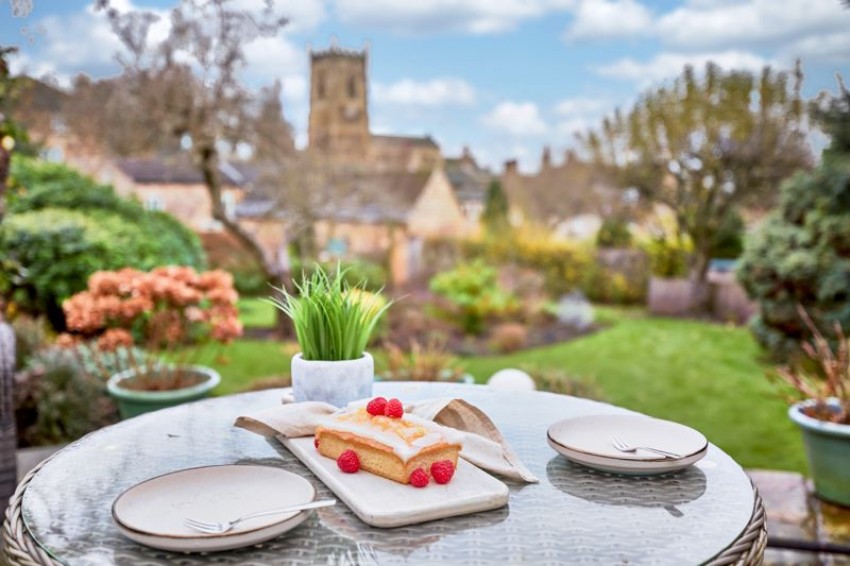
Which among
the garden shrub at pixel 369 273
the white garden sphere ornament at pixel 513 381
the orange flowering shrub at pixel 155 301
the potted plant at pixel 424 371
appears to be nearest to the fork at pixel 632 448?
the white garden sphere ornament at pixel 513 381

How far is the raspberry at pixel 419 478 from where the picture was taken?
121 centimetres

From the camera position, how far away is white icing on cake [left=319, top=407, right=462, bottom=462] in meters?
1.25

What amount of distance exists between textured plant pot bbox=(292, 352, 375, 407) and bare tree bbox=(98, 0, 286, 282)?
5417mm

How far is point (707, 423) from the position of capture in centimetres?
553

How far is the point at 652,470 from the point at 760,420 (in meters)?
4.79

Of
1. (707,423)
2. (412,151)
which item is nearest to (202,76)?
(707,423)

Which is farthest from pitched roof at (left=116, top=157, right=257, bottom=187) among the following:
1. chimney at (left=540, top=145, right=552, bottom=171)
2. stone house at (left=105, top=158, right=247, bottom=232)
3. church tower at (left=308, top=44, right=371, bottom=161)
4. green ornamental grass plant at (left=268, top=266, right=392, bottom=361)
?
green ornamental grass plant at (left=268, top=266, right=392, bottom=361)

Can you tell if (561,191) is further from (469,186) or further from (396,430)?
(396,430)

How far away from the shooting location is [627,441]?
1.46 metres

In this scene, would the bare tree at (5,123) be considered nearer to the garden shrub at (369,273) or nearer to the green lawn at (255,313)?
the green lawn at (255,313)

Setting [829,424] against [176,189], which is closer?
[829,424]

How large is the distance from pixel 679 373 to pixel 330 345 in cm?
607

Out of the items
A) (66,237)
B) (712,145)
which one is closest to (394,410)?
(66,237)

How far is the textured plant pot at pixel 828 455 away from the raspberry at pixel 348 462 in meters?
2.75
